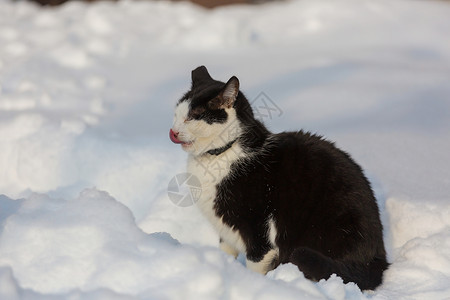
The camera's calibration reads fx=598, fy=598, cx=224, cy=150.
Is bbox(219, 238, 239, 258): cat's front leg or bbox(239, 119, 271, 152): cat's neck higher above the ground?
bbox(239, 119, 271, 152): cat's neck

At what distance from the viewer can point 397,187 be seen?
2881 millimetres

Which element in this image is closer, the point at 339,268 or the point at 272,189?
the point at 339,268

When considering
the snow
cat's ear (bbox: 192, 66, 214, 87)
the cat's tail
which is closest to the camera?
the snow

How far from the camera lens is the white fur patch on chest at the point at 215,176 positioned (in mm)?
2393

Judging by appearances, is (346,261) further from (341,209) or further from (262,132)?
(262,132)

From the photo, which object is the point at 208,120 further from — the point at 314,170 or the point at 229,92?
the point at 314,170

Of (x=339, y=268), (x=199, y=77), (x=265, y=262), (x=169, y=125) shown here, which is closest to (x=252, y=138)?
(x=199, y=77)

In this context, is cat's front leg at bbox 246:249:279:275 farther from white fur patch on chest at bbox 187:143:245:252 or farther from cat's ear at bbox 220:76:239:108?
cat's ear at bbox 220:76:239:108

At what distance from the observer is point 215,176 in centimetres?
240

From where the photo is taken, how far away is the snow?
69.4 inches

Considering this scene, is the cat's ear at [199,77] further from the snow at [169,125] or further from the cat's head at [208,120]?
the snow at [169,125]

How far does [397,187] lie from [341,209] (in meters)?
0.74

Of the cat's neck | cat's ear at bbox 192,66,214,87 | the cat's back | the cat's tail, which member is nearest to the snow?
the cat's tail

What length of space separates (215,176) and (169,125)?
4.39 feet
